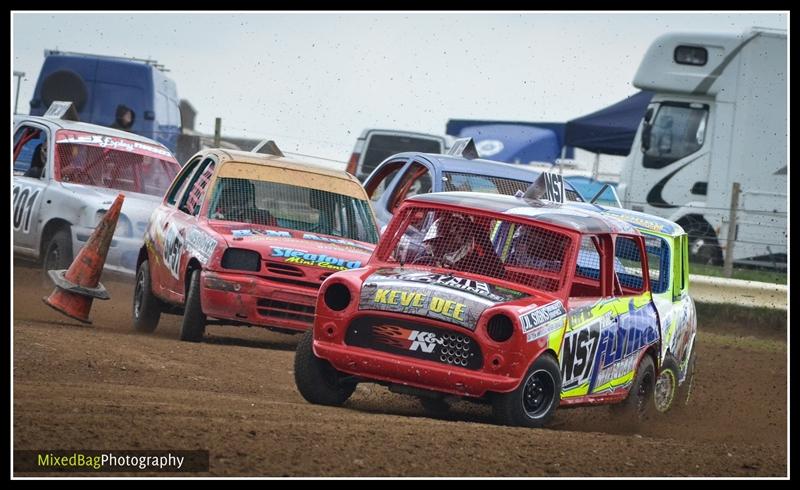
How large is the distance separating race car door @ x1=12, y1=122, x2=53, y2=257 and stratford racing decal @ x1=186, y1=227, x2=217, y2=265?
10.4 ft

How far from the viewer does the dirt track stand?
6738 millimetres

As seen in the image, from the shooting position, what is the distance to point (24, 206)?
1417 centimetres

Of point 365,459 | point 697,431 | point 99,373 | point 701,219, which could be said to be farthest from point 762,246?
point 365,459

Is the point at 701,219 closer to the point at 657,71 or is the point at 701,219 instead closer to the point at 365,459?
the point at 657,71

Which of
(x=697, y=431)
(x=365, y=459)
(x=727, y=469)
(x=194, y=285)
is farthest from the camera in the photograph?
(x=194, y=285)

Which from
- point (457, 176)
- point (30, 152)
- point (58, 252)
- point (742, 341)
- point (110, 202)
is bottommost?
point (742, 341)

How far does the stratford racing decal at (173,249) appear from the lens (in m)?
11.4

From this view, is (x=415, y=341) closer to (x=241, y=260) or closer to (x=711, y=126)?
(x=241, y=260)

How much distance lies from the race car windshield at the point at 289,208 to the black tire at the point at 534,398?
3.80 metres

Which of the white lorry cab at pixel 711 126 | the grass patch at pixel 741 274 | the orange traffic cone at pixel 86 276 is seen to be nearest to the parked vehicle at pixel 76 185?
the orange traffic cone at pixel 86 276

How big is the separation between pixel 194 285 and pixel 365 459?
173 inches

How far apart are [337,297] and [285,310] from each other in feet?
8.07

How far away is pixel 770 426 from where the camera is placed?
37.0 ft

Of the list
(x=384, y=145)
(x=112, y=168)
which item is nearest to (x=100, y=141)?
(x=112, y=168)
